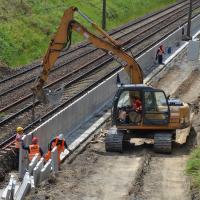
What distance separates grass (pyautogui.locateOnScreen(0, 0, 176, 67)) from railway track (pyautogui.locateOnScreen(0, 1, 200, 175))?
106 inches

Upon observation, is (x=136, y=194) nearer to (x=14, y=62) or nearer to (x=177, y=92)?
(x=177, y=92)

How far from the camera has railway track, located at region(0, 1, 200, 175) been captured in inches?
1112

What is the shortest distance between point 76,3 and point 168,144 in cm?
4555

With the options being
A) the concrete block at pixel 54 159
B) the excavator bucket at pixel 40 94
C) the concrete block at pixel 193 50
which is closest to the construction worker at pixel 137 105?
the excavator bucket at pixel 40 94

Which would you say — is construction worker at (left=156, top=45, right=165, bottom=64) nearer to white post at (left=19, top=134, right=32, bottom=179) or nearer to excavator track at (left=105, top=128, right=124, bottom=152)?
excavator track at (left=105, top=128, right=124, bottom=152)

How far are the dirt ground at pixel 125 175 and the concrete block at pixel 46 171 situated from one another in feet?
1.46

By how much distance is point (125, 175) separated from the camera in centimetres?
2061

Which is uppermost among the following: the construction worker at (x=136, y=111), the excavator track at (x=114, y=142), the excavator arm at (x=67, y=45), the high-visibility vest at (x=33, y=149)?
the excavator arm at (x=67, y=45)

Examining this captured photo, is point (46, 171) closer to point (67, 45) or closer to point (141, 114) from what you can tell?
point (141, 114)

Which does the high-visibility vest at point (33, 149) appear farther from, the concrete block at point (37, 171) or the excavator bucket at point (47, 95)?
the excavator bucket at point (47, 95)

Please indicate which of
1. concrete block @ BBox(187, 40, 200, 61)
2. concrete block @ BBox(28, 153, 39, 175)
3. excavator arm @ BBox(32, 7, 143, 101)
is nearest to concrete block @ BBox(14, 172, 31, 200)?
concrete block @ BBox(28, 153, 39, 175)

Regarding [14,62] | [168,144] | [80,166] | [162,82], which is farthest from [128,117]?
[14,62]

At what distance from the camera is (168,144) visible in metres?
23.3

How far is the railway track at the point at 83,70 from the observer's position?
92.6 ft
